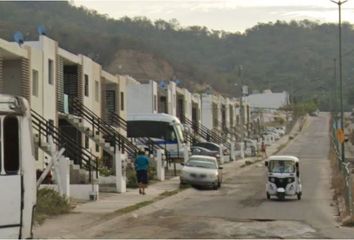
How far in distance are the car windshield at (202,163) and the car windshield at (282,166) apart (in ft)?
23.9

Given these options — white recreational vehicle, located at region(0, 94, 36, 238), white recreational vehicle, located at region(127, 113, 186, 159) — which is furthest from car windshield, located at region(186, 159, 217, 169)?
white recreational vehicle, located at region(0, 94, 36, 238)

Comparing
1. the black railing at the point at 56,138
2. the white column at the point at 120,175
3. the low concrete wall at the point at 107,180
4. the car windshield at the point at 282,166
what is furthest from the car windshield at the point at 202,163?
the car windshield at the point at 282,166

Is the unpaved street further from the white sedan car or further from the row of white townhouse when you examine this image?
the row of white townhouse

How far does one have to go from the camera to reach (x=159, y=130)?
1991 inches

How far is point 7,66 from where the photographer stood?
31891mm

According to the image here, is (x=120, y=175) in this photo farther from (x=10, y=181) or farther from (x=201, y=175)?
(x=10, y=181)

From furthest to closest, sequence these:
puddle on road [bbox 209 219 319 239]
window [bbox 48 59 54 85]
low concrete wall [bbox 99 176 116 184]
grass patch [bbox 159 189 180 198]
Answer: window [bbox 48 59 54 85] → low concrete wall [bbox 99 176 116 184] → grass patch [bbox 159 189 180 198] → puddle on road [bbox 209 219 319 239]

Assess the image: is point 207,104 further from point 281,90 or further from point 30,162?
point 281,90

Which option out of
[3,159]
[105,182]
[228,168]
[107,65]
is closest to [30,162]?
[3,159]

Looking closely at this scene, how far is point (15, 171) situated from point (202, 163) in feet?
86.2

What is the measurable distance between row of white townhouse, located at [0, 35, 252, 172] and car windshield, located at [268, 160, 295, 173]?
8.40 meters

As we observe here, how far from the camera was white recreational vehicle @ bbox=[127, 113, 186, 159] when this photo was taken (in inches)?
1982

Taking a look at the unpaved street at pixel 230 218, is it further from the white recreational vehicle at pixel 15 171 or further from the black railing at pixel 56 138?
the white recreational vehicle at pixel 15 171

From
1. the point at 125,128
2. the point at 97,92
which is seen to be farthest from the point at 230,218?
the point at 125,128
